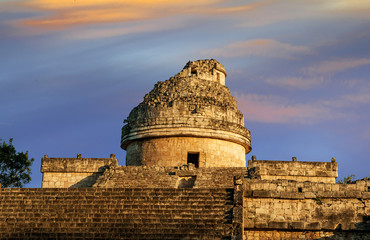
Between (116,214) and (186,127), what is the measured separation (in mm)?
8153

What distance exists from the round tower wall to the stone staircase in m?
6.26

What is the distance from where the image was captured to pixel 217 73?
2661 cm

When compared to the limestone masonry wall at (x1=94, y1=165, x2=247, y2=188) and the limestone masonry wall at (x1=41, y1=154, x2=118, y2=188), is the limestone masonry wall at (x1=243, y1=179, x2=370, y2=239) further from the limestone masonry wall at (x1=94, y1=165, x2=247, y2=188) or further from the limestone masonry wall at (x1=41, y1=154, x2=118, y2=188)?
the limestone masonry wall at (x1=41, y1=154, x2=118, y2=188)

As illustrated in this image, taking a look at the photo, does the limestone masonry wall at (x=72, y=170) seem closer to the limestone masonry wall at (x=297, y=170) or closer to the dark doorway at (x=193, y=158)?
the dark doorway at (x=193, y=158)

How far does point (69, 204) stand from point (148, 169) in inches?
194

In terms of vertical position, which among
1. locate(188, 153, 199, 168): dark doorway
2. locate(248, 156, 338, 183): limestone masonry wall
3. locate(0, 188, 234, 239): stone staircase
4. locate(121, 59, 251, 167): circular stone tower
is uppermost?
locate(121, 59, 251, 167): circular stone tower

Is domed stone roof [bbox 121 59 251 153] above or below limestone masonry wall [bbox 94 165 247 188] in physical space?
above

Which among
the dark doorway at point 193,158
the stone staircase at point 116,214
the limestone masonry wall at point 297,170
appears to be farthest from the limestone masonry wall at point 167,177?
the stone staircase at point 116,214

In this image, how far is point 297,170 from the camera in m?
22.4

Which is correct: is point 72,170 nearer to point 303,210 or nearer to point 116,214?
point 116,214

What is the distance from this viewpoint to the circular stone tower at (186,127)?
2334 centimetres

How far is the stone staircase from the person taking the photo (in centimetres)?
1503

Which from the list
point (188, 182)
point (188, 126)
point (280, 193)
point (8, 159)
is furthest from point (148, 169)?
point (8, 159)

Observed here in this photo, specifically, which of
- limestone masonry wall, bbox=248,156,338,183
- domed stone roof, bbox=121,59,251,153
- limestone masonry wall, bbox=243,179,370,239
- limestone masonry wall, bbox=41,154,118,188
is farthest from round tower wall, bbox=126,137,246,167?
limestone masonry wall, bbox=243,179,370,239
